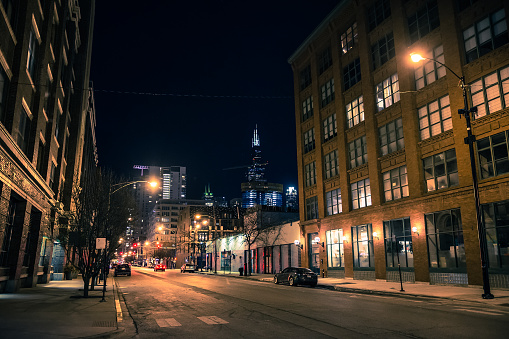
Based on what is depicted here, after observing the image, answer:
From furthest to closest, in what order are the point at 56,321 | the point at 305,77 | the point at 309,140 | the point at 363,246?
1. the point at 305,77
2. the point at 309,140
3. the point at 363,246
4. the point at 56,321

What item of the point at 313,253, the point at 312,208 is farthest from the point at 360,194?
the point at 313,253

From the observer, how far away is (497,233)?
2247cm

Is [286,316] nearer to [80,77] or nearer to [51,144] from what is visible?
[51,144]

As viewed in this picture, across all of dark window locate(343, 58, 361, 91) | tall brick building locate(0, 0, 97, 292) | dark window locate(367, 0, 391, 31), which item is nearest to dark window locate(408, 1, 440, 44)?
dark window locate(367, 0, 391, 31)

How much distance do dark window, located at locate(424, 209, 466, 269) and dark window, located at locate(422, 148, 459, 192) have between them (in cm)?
190

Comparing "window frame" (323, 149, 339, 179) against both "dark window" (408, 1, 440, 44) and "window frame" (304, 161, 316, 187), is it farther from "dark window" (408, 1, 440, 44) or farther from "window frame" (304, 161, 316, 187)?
"dark window" (408, 1, 440, 44)

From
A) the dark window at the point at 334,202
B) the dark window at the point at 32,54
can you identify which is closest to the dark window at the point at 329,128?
the dark window at the point at 334,202

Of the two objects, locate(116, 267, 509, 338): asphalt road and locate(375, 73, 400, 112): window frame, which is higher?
locate(375, 73, 400, 112): window frame

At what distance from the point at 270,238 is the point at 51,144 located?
1193 inches

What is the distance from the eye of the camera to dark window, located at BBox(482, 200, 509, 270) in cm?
2199

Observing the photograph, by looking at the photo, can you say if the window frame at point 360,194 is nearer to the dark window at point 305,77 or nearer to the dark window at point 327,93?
the dark window at point 327,93

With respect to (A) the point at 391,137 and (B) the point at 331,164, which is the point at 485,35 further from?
(B) the point at 331,164

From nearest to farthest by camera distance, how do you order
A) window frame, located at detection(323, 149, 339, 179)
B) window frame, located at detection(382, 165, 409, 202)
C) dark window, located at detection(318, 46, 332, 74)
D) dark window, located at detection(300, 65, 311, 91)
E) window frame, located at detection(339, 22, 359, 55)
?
window frame, located at detection(382, 165, 409, 202) → window frame, located at detection(339, 22, 359, 55) → window frame, located at detection(323, 149, 339, 179) → dark window, located at detection(318, 46, 332, 74) → dark window, located at detection(300, 65, 311, 91)

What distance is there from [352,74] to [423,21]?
29.7ft
